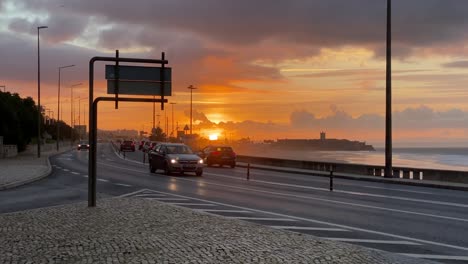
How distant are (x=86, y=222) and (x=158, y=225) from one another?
1.57m

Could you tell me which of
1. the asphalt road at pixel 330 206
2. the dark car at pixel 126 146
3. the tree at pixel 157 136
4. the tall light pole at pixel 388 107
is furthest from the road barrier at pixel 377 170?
the tree at pixel 157 136

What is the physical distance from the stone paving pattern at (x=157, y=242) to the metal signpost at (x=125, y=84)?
6.39 feet

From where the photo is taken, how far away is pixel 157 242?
9.76 meters

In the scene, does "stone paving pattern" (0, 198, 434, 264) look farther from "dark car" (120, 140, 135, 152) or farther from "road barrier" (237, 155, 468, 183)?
"dark car" (120, 140, 135, 152)

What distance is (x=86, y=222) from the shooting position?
477 inches

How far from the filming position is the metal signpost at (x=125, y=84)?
1507 cm

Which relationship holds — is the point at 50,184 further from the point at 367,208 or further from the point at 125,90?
the point at 367,208

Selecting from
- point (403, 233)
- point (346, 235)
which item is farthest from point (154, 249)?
point (403, 233)

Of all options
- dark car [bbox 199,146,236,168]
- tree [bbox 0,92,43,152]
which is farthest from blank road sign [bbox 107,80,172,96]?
tree [bbox 0,92,43,152]

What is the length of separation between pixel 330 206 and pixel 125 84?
676 cm

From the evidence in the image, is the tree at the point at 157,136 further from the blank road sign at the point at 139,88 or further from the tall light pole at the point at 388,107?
the blank road sign at the point at 139,88

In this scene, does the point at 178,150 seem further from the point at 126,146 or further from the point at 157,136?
the point at 157,136

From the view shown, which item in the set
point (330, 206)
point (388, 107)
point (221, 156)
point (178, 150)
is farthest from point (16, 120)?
point (330, 206)

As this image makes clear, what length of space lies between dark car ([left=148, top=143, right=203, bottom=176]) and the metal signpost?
16332 mm
